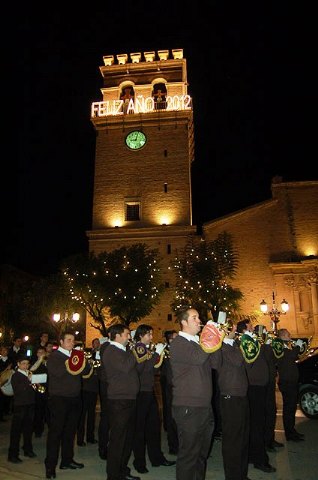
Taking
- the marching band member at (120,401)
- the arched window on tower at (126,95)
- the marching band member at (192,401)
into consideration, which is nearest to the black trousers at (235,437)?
the marching band member at (192,401)

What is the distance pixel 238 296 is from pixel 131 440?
2426 centimetres

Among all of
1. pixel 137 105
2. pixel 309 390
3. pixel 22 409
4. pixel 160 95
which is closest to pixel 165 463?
pixel 22 409

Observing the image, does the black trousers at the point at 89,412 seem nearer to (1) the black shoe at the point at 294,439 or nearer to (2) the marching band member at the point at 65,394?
(2) the marching band member at the point at 65,394

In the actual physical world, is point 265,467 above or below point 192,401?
below

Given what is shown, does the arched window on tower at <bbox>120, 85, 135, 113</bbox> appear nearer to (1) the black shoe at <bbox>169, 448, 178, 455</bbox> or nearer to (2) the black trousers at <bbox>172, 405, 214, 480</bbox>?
(1) the black shoe at <bbox>169, 448, 178, 455</bbox>

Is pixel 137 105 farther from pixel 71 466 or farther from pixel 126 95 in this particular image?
pixel 71 466

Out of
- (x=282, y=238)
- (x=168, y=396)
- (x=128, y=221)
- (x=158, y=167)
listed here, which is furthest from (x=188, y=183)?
(x=168, y=396)

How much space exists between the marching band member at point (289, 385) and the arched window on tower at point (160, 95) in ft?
103

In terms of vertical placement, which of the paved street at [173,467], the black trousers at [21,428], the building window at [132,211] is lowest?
the paved street at [173,467]

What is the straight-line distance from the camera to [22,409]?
8.70m

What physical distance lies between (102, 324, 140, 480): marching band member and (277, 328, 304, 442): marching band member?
401 centimetres

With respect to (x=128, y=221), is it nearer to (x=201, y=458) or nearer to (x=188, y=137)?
(x=188, y=137)

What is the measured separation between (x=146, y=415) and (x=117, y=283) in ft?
69.4

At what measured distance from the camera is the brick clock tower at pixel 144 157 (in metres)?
35.2
